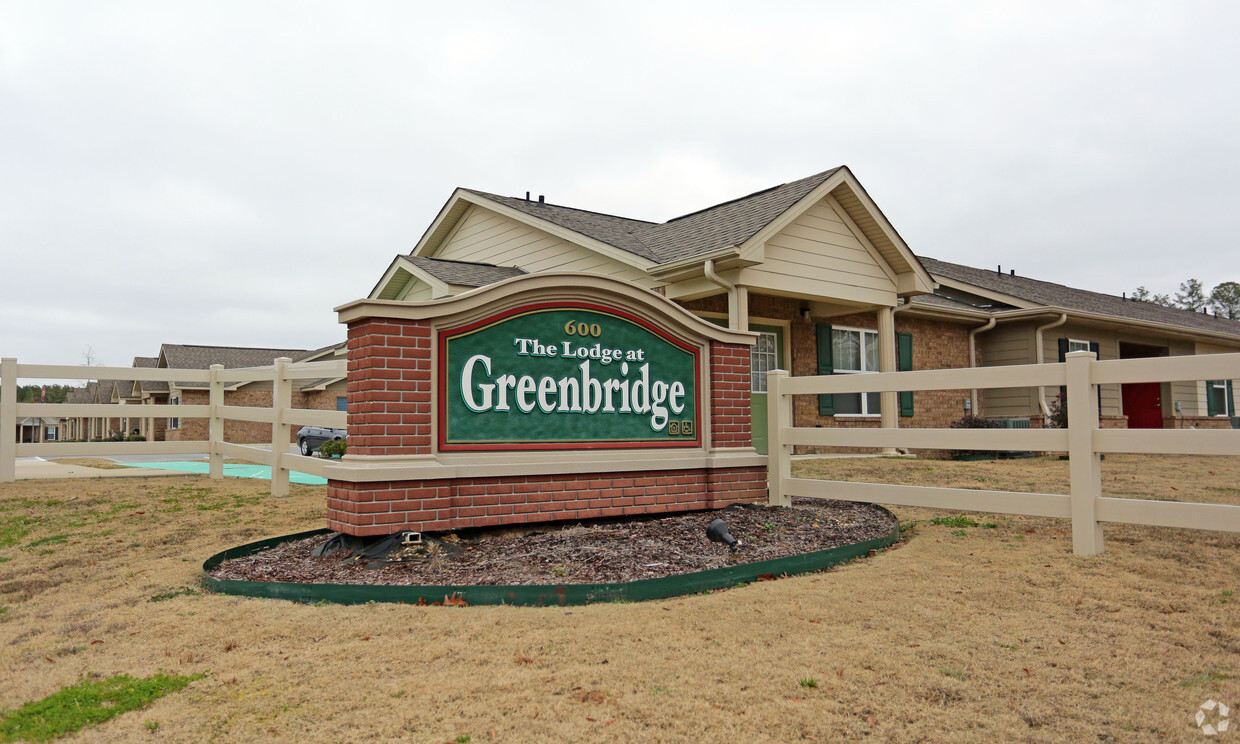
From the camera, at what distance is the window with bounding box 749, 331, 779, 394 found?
14.1 metres

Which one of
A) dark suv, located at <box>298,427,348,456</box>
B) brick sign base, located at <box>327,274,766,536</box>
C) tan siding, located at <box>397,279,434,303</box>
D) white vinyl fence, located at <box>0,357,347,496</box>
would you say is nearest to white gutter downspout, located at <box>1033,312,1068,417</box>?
brick sign base, located at <box>327,274,766,536</box>

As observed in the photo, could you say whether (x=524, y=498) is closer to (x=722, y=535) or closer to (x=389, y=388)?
(x=389, y=388)

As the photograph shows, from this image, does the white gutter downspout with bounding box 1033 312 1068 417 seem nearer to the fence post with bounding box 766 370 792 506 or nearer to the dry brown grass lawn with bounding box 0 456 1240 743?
the fence post with bounding box 766 370 792 506

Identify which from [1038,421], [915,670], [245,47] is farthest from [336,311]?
[1038,421]

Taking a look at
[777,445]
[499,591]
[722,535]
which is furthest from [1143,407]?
[499,591]

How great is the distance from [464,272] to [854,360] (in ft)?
26.1

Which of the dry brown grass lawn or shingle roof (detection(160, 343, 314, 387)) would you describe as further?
shingle roof (detection(160, 343, 314, 387))

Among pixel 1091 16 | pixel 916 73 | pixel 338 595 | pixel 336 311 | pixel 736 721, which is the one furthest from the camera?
pixel 916 73

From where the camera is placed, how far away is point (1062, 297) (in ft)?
73.8

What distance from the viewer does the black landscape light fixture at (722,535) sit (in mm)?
6144

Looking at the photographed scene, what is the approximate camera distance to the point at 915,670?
3.50m

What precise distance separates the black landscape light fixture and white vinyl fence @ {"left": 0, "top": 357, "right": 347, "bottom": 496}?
4263 millimetres

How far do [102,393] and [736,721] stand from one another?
209 ft

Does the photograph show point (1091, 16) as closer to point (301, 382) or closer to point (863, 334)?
point (863, 334)
